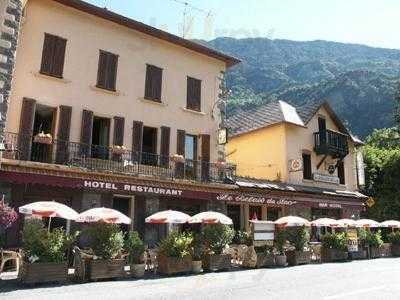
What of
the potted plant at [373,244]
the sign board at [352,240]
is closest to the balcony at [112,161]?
the sign board at [352,240]

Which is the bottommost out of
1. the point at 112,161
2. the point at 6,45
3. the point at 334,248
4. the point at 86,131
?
the point at 334,248

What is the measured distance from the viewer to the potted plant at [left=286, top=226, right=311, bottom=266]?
2005cm

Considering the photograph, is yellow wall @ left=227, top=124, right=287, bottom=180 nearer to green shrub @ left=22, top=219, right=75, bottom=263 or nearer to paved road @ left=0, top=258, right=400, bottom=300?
paved road @ left=0, top=258, right=400, bottom=300

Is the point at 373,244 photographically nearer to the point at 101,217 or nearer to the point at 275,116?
the point at 275,116

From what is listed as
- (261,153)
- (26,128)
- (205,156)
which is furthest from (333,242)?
(26,128)

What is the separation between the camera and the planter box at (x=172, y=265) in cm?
1555

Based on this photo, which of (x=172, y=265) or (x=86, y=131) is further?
(x=86, y=131)

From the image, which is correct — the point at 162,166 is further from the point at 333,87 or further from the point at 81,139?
the point at 333,87

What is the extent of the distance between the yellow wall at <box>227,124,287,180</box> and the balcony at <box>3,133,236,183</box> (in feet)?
18.9

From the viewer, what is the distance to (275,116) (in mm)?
29734

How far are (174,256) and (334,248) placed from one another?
1011 cm

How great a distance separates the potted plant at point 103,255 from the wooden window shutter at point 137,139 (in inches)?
234

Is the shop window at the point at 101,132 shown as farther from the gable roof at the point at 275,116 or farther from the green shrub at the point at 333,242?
the gable roof at the point at 275,116

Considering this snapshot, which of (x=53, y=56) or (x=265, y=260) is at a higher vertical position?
(x=53, y=56)
